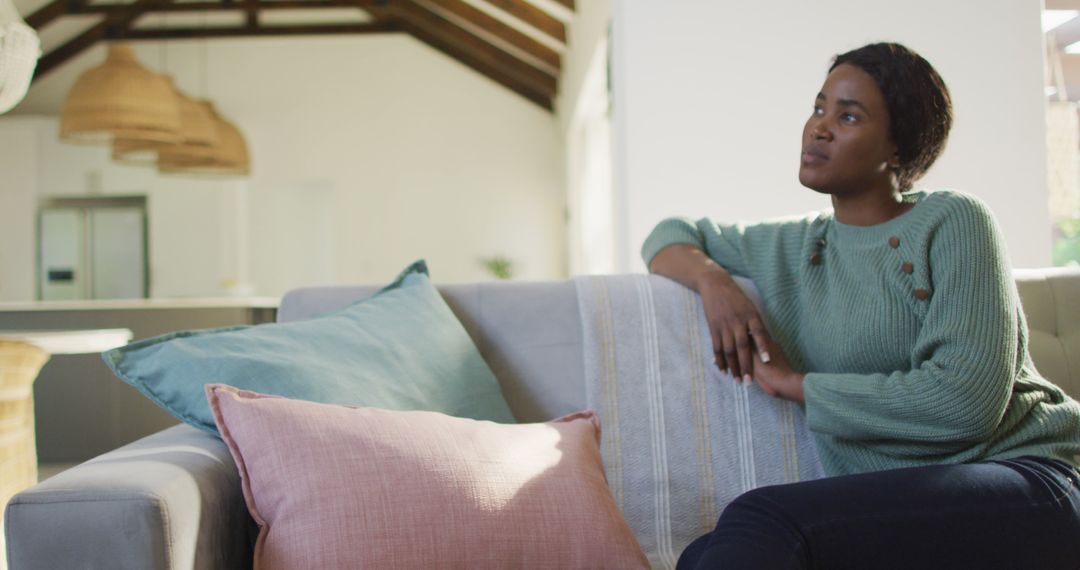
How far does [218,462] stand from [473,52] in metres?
8.18

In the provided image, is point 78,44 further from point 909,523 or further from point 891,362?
point 909,523

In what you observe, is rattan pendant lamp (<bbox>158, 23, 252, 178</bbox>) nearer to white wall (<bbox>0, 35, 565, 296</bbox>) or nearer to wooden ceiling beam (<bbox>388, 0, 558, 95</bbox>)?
white wall (<bbox>0, 35, 565, 296</bbox>)

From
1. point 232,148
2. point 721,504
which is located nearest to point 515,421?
point 721,504

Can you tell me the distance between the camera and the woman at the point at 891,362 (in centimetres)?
110

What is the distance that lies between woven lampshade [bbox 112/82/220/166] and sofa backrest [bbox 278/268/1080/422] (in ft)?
14.0

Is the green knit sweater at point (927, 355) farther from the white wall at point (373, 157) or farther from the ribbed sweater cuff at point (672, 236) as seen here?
the white wall at point (373, 157)

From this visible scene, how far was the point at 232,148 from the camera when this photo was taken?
6.48 meters

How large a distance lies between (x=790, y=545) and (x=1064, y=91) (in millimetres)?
3155

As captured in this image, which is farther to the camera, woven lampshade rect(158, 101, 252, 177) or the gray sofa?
woven lampshade rect(158, 101, 252, 177)

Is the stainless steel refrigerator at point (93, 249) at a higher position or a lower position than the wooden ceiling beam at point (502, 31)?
lower

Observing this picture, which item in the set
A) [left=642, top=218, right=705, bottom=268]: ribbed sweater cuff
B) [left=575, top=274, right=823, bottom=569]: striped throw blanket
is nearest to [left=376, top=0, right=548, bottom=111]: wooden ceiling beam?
[left=642, top=218, right=705, bottom=268]: ribbed sweater cuff

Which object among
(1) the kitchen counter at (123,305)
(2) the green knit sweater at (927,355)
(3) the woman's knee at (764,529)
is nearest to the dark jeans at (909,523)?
(3) the woman's knee at (764,529)

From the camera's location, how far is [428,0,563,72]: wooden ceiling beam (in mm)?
7836

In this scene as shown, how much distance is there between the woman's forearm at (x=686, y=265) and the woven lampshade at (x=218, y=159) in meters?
4.92
